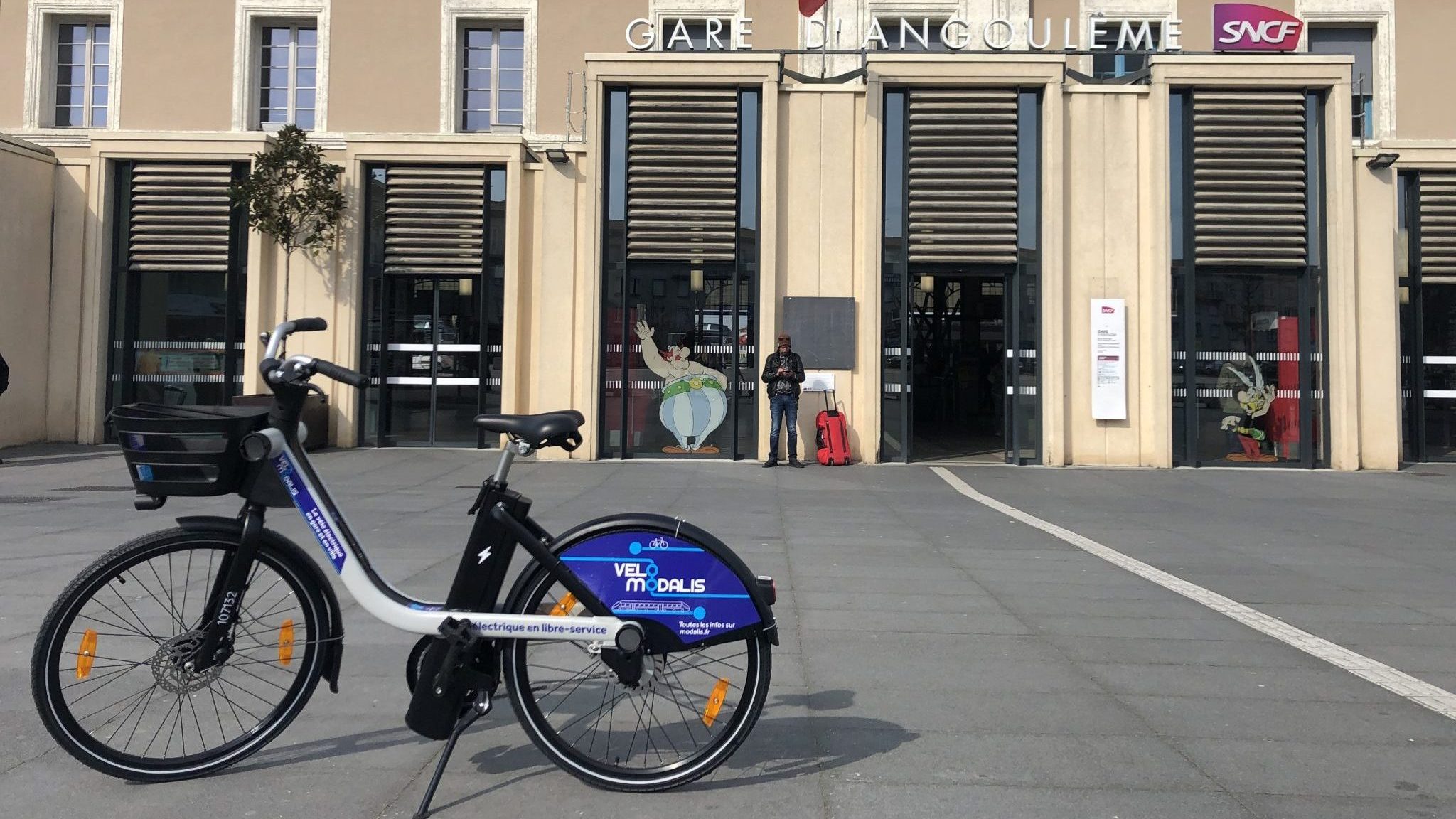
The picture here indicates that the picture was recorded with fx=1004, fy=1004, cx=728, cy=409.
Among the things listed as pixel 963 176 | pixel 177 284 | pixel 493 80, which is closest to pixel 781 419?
pixel 963 176

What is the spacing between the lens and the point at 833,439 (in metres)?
13.1

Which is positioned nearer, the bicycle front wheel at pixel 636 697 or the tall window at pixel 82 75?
the bicycle front wheel at pixel 636 697

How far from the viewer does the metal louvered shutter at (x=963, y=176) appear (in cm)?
1357

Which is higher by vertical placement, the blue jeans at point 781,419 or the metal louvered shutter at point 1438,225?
the metal louvered shutter at point 1438,225

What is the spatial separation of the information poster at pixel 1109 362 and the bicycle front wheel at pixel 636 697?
37.8 ft

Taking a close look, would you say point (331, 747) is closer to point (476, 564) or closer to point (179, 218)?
point (476, 564)

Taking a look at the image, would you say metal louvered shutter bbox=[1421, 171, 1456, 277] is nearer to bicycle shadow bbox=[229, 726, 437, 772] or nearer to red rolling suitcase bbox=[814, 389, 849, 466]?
red rolling suitcase bbox=[814, 389, 849, 466]

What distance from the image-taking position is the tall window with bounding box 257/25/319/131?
17406mm

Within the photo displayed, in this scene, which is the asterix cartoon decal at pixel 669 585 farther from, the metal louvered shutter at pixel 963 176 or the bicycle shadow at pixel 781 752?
the metal louvered shutter at pixel 963 176

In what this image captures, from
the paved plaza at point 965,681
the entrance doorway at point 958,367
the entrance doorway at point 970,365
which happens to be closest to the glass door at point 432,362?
the paved plaza at point 965,681

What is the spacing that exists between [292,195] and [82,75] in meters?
6.61

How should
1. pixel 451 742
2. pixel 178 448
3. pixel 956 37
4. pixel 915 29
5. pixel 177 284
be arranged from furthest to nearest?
pixel 915 29 → pixel 956 37 → pixel 177 284 → pixel 451 742 → pixel 178 448

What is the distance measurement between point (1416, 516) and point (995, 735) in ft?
26.0

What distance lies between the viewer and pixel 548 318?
13.9 metres
